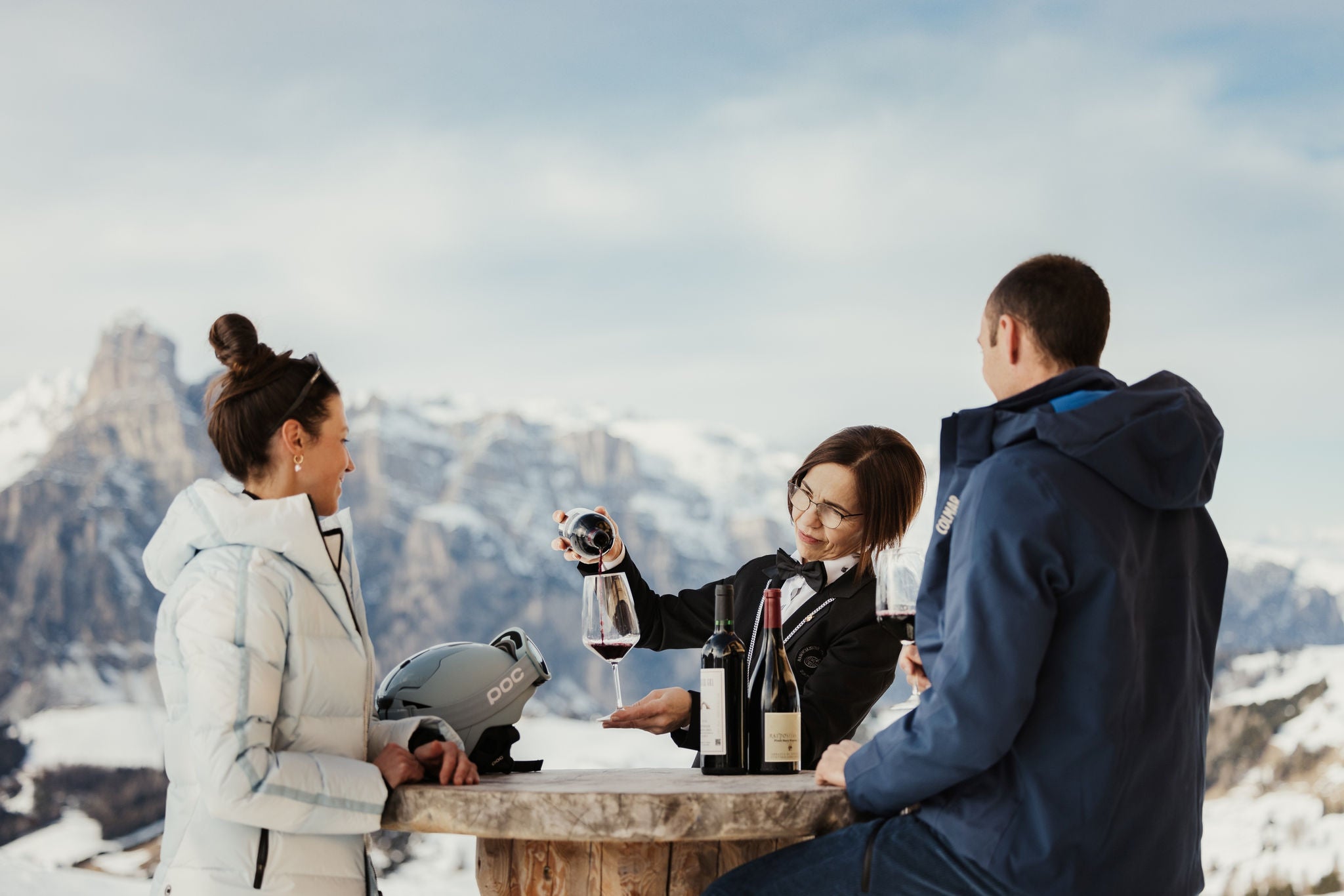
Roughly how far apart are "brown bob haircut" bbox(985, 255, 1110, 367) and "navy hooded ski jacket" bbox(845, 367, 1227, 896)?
8cm

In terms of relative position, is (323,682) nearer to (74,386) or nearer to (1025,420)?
(1025,420)

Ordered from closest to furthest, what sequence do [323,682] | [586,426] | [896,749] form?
1. [896,749]
2. [323,682]
3. [586,426]

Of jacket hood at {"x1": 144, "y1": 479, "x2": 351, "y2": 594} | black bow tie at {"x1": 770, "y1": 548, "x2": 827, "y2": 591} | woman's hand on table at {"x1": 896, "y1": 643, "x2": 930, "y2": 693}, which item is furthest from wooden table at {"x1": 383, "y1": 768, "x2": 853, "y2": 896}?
black bow tie at {"x1": 770, "y1": 548, "x2": 827, "y2": 591}

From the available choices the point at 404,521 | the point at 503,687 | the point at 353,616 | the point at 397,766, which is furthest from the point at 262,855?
the point at 404,521

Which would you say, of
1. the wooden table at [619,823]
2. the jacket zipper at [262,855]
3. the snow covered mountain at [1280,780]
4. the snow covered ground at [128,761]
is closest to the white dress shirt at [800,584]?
the wooden table at [619,823]

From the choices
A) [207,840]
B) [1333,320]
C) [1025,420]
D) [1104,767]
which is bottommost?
[207,840]

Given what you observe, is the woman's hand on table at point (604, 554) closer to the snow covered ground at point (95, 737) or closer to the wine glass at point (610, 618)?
the wine glass at point (610, 618)

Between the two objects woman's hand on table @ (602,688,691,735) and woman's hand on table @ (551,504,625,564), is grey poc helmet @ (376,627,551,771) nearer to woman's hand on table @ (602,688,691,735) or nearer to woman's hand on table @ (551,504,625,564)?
woman's hand on table @ (602,688,691,735)

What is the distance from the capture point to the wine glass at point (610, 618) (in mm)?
2348

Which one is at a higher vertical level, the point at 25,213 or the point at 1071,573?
the point at 25,213

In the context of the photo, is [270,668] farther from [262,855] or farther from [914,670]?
[914,670]

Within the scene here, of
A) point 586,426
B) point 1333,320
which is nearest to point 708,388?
point 586,426

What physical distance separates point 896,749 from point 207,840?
1.03 metres

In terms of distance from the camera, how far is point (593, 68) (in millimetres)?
40406
